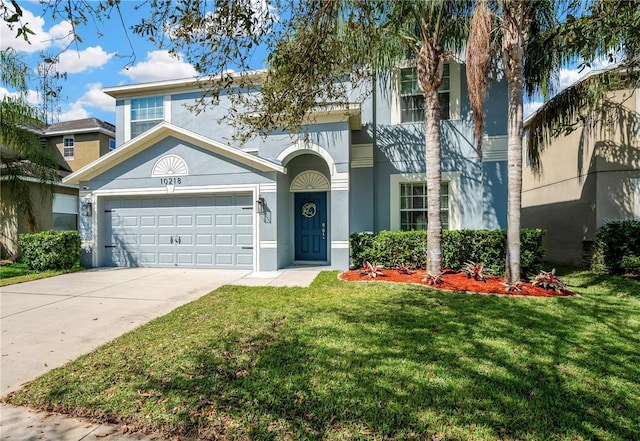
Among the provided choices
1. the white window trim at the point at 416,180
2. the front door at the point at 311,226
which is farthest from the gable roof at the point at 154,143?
the white window trim at the point at 416,180

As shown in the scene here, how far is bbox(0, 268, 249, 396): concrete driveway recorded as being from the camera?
13.9 feet

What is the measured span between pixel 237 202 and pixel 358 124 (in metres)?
4.57

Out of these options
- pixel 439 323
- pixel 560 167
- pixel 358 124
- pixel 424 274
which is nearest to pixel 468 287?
pixel 424 274

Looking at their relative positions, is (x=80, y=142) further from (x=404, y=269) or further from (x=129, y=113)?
(x=404, y=269)

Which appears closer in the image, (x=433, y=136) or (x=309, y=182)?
(x=433, y=136)

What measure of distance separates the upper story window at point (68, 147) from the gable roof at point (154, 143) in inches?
376

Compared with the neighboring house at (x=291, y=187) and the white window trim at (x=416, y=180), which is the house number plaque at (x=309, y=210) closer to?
the neighboring house at (x=291, y=187)

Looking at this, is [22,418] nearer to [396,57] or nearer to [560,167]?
[396,57]

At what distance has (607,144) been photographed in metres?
Answer: 10.3

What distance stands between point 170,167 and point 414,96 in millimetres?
8224

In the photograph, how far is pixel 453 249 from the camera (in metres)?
9.06

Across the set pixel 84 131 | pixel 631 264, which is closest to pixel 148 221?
pixel 84 131

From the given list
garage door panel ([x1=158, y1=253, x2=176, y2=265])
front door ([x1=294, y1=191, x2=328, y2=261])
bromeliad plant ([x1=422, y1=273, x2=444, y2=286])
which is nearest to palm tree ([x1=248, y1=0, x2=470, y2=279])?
bromeliad plant ([x1=422, y1=273, x2=444, y2=286])

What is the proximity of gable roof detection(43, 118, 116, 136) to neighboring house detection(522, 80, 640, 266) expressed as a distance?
21.6m
